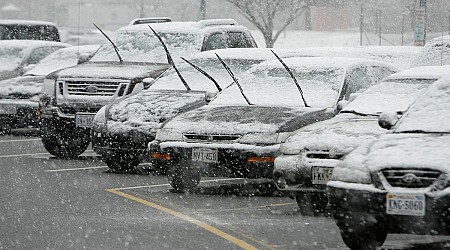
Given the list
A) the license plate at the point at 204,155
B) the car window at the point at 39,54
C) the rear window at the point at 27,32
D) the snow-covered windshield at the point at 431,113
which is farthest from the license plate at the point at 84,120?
the rear window at the point at 27,32

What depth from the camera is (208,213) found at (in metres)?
11.3

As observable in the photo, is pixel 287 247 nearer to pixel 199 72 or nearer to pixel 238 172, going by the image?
pixel 238 172

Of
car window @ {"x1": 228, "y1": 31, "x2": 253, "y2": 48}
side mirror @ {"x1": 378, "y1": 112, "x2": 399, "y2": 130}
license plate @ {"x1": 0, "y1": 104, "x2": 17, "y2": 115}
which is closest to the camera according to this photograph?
side mirror @ {"x1": 378, "y1": 112, "x2": 399, "y2": 130}

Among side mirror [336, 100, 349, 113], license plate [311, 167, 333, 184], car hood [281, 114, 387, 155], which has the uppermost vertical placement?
side mirror [336, 100, 349, 113]

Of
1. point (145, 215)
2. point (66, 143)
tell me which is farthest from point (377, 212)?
point (66, 143)

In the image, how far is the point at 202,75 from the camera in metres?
15.7

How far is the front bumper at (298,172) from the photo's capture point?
10.9 m

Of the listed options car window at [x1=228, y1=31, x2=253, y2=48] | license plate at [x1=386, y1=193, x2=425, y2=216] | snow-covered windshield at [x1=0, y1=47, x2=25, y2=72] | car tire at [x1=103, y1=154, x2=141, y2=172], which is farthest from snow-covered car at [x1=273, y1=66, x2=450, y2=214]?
snow-covered windshield at [x1=0, y1=47, x2=25, y2=72]

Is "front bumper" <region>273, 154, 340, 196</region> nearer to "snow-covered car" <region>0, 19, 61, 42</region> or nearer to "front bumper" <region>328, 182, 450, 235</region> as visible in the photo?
"front bumper" <region>328, 182, 450, 235</region>

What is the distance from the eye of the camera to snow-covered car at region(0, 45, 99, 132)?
20203mm

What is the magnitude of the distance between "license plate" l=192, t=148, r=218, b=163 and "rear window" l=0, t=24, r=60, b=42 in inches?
682

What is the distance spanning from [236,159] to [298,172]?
140cm

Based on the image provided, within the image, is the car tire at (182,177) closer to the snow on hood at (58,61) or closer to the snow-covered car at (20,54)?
the snow on hood at (58,61)

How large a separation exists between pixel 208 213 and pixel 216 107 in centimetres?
235
